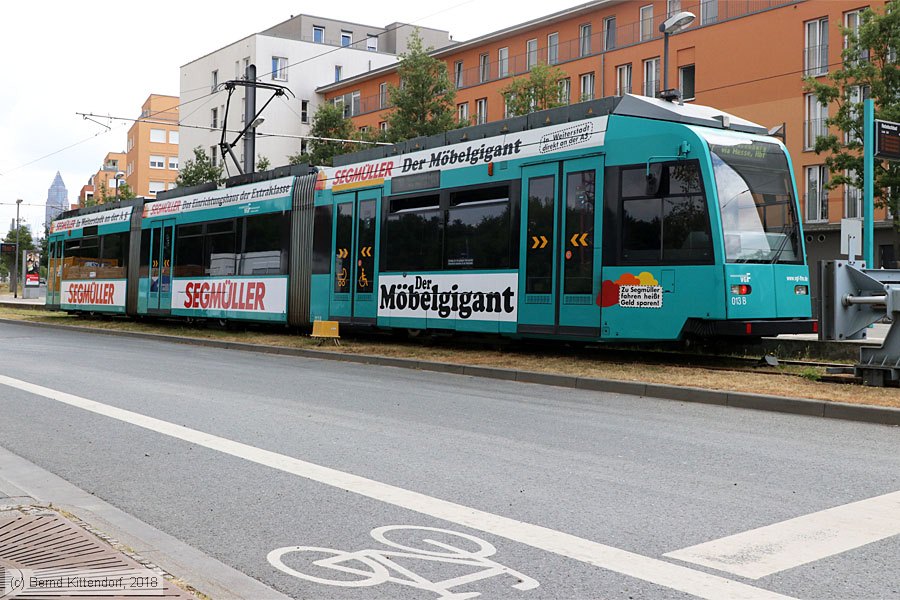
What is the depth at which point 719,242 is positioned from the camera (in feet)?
40.8

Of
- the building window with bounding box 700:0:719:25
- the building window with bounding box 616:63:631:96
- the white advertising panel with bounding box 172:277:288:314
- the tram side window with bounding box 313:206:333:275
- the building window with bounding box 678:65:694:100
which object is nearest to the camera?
the tram side window with bounding box 313:206:333:275

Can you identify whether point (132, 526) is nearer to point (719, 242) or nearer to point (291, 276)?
point (719, 242)

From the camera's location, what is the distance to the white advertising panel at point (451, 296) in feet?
50.1

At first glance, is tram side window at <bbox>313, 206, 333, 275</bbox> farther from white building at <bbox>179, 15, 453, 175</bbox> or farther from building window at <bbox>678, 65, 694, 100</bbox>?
white building at <bbox>179, 15, 453, 175</bbox>

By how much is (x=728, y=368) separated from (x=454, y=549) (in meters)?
9.74

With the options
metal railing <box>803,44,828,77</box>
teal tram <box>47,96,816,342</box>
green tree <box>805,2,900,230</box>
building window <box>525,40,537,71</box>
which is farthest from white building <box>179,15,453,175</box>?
teal tram <box>47,96,816,342</box>

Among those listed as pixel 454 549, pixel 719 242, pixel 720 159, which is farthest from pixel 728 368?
pixel 454 549

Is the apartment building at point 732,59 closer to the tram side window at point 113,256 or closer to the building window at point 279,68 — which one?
the tram side window at point 113,256

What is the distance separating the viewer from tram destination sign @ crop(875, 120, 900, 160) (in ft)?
52.1

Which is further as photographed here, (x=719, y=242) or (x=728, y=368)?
(x=728, y=368)

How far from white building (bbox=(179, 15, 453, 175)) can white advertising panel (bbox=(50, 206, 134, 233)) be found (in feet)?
103

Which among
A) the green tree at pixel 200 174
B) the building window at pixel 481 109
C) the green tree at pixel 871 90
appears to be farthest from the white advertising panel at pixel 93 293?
the building window at pixel 481 109

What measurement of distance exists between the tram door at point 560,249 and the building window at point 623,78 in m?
31.7

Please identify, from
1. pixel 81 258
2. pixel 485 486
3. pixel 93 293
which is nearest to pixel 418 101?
pixel 81 258
